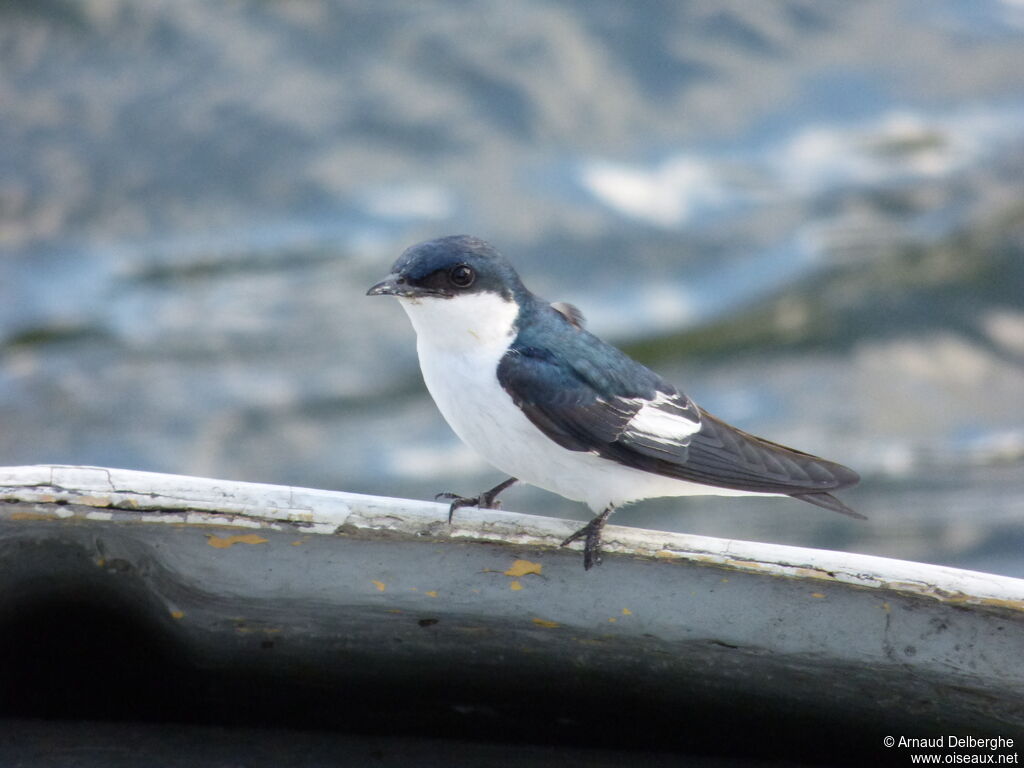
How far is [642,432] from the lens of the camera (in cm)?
222

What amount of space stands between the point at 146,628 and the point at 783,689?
0.99 meters

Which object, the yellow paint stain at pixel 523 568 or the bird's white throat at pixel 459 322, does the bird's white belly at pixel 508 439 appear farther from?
the yellow paint stain at pixel 523 568

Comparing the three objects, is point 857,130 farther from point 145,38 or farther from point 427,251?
point 427,251

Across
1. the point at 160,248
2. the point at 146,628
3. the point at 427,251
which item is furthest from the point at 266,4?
the point at 146,628

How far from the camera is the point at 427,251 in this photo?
2209 mm

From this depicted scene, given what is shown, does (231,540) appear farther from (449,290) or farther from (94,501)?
(449,290)

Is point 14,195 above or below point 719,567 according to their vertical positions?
above

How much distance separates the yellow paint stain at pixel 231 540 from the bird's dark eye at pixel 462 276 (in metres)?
0.62

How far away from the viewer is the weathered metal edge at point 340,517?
174 cm

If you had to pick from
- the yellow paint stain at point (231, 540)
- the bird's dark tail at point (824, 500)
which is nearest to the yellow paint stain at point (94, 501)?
the yellow paint stain at point (231, 540)

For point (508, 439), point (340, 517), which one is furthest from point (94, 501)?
point (508, 439)

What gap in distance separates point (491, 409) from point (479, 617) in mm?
383

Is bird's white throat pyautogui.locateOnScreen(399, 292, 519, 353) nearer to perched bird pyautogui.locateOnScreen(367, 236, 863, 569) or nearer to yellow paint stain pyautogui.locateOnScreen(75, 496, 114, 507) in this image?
perched bird pyautogui.locateOnScreen(367, 236, 863, 569)

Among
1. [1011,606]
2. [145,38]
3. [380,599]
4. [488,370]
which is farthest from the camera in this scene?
[145,38]
